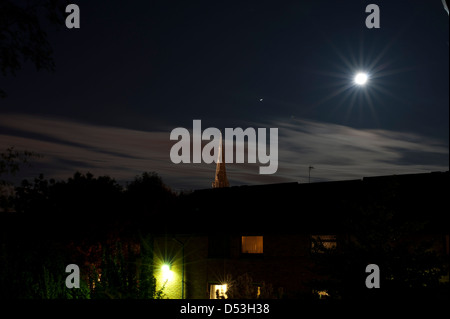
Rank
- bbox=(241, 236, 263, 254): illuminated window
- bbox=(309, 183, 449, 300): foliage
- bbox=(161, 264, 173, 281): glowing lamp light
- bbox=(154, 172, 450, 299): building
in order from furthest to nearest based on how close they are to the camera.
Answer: bbox=(161, 264, 173, 281): glowing lamp light → bbox=(241, 236, 263, 254): illuminated window → bbox=(154, 172, 450, 299): building → bbox=(309, 183, 449, 300): foliage

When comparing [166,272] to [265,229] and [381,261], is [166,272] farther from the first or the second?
[381,261]

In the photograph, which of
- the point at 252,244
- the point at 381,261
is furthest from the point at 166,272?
the point at 381,261

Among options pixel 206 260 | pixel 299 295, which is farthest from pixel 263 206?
pixel 299 295

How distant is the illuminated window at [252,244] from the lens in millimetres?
23203

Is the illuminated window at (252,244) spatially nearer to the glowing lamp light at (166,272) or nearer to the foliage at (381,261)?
the glowing lamp light at (166,272)

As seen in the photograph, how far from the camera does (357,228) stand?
8695mm

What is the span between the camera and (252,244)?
23.5m

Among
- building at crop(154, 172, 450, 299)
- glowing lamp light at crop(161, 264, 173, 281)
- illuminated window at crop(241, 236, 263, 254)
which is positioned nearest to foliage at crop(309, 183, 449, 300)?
building at crop(154, 172, 450, 299)

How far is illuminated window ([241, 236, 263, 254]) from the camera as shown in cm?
2320

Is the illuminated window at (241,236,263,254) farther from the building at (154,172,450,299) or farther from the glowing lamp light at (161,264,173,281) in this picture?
the glowing lamp light at (161,264,173,281)

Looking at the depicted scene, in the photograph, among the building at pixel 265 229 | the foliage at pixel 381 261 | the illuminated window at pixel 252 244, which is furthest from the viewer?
the illuminated window at pixel 252 244

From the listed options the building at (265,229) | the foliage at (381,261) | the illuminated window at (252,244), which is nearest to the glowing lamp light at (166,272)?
the building at (265,229)
